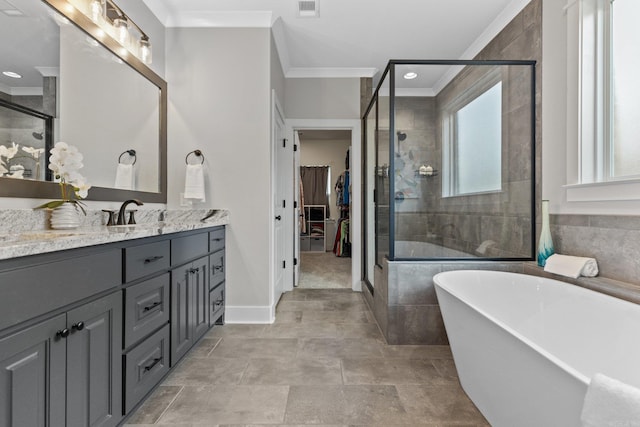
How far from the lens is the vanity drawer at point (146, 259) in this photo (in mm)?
1341

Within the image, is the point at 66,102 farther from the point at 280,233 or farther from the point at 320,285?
the point at 320,285

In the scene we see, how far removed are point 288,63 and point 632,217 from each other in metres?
3.24

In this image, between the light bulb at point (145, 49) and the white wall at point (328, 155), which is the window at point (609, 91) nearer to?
the light bulb at point (145, 49)

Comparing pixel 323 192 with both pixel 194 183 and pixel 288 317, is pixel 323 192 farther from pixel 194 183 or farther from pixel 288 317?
pixel 194 183

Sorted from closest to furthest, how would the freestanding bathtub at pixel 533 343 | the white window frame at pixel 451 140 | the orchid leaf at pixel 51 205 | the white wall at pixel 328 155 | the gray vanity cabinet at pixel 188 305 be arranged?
the freestanding bathtub at pixel 533 343 → the orchid leaf at pixel 51 205 → the gray vanity cabinet at pixel 188 305 → the white window frame at pixel 451 140 → the white wall at pixel 328 155

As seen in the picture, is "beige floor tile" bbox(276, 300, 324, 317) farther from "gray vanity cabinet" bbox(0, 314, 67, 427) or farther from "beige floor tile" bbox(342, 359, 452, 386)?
"gray vanity cabinet" bbox(0, 314, 67, 427)

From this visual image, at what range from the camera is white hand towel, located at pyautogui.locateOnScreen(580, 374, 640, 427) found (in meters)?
0.69

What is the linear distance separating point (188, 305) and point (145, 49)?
1893 mm

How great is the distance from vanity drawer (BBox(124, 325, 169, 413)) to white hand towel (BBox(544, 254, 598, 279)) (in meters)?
2.30

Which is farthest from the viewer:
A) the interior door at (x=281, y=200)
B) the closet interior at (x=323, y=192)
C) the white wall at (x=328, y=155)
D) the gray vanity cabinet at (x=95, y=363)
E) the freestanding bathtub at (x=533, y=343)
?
the white wall at (x=328, y=155)

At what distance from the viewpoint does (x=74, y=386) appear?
103 cm

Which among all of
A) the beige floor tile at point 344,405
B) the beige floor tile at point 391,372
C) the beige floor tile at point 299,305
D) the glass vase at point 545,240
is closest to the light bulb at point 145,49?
the beige floor tile at point 299,305

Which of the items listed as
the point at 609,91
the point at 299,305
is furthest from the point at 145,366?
the point at 609,91

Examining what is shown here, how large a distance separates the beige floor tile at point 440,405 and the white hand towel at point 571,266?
92cm
